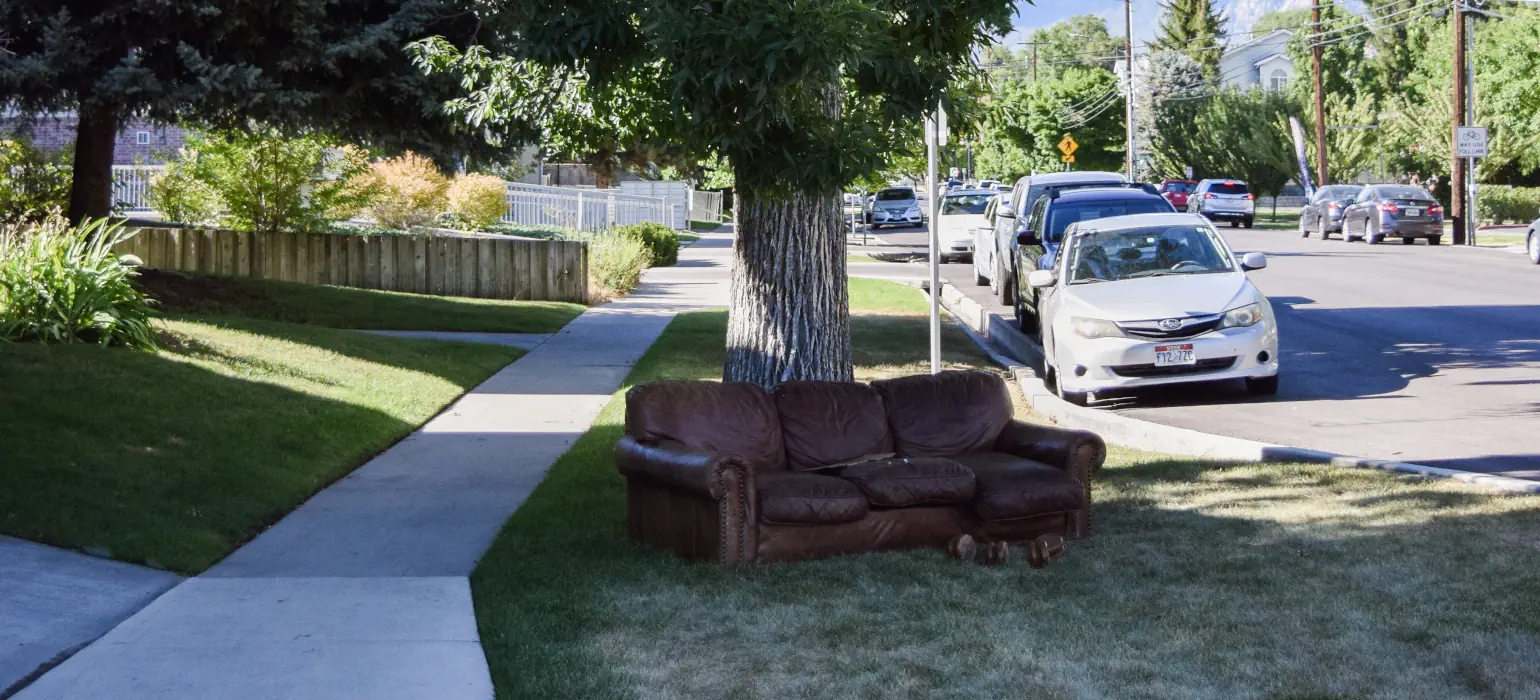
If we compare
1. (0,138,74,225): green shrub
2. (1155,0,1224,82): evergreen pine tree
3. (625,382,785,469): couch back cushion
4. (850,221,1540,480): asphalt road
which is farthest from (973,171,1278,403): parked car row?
(1155,0,1224,82): evergreen pine tree

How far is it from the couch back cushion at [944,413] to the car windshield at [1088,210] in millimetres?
10391

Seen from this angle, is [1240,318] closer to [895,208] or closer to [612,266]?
[612,266]

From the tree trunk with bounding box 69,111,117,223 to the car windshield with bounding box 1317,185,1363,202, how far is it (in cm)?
3359

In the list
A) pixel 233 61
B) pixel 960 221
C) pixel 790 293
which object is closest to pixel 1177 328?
pixel 790 293

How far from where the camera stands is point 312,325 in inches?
691

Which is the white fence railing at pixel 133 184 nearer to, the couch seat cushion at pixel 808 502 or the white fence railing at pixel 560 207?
the white fence railing at pixel 560 207

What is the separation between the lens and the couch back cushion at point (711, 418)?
805 cm

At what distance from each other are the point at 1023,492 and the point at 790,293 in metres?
2.88

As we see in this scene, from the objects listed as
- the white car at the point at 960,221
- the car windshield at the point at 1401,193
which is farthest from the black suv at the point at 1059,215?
the car windshield at the point at 1401,193

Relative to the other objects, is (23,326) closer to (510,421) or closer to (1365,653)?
(510,421)

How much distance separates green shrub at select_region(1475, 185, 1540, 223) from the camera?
164 ft

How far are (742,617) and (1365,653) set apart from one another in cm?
245

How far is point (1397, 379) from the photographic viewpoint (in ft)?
45.5

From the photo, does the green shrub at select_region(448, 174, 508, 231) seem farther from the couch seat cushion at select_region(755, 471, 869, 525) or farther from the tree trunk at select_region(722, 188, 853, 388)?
the couch seat cushion at select_region(755, 471, 869, 525)
